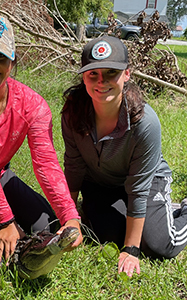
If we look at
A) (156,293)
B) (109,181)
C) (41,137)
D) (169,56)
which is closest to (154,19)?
(169,56)

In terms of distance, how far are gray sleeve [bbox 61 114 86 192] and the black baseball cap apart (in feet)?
1.64

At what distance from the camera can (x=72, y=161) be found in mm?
2508

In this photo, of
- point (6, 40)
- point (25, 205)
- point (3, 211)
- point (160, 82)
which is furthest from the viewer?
point (160, 82)

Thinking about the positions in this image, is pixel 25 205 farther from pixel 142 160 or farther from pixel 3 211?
pixel 142 160

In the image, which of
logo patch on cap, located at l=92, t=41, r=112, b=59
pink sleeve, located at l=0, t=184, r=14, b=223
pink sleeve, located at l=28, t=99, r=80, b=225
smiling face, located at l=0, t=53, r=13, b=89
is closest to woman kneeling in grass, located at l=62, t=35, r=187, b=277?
logo patch on cap, located at l=92, t=41, r=112, b=59

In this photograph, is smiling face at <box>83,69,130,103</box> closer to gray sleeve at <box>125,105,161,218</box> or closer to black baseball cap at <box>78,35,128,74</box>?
black baseball cap at <box>78,35,128,74</box>

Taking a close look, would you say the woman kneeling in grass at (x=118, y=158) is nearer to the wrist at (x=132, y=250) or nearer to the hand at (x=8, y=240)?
the wrist at (x=132, y=250)

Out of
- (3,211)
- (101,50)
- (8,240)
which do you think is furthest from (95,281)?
(101,50)

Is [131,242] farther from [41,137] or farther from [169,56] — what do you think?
[169,56]

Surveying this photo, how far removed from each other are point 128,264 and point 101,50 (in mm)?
1333

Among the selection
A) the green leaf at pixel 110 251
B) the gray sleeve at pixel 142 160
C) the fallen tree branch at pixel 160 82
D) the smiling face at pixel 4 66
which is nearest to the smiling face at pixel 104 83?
the gray sleeve at pixel 142 160

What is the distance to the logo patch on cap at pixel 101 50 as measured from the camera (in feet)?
6.49

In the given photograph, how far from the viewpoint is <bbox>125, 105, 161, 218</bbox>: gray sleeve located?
2.16 m

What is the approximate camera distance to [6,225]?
83.5 inches
